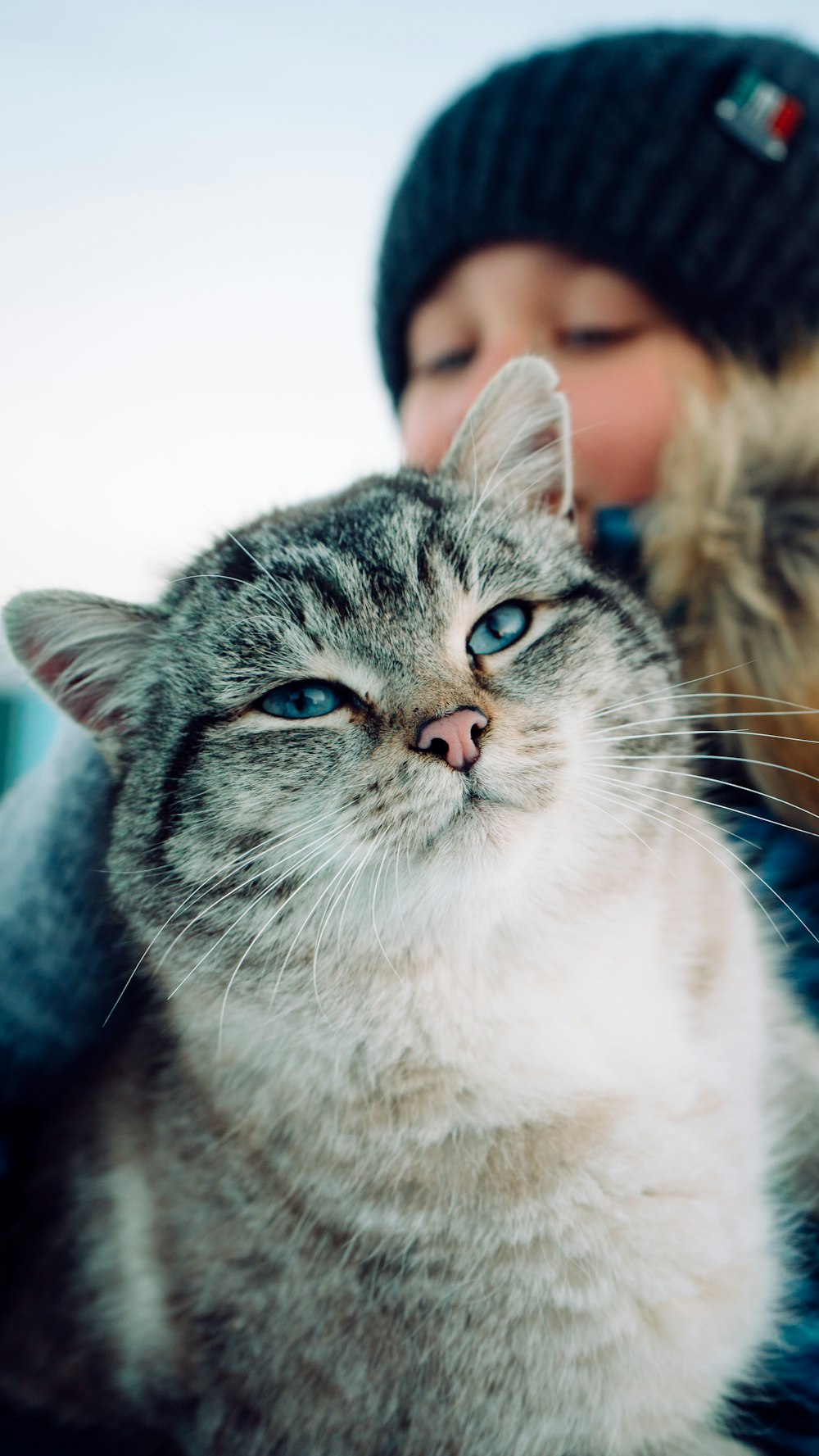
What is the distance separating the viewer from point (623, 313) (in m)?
1.98

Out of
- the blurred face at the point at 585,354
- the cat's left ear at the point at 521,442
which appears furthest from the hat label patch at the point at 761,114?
the cat's left ear at the point at 521,442

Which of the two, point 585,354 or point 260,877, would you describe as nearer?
point 260,877

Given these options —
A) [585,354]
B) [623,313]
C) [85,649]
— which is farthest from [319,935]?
[623,313]

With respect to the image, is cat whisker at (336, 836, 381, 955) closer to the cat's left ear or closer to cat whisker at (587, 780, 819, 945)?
cat whisker at (587, 780, 819, 945)

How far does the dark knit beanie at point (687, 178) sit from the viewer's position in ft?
6.40

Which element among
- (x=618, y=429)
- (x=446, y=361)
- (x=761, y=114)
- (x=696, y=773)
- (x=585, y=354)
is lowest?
(x=696, y=773)

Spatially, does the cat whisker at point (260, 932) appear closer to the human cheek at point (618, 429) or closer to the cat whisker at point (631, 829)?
the cat whisker at point (631, 829)

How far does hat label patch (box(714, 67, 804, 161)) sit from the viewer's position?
192cm

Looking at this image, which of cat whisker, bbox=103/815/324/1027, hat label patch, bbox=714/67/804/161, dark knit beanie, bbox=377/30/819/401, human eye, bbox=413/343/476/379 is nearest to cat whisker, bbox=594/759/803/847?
cat whisker, bbox=103/815/324/1027

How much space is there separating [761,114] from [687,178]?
195mm

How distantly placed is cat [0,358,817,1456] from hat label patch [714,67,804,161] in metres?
1.16

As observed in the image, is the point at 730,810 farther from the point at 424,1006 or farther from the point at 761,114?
the point at 761,114

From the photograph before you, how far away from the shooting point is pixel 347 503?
4.46 feet

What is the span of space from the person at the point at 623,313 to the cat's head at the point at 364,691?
0.99ft
